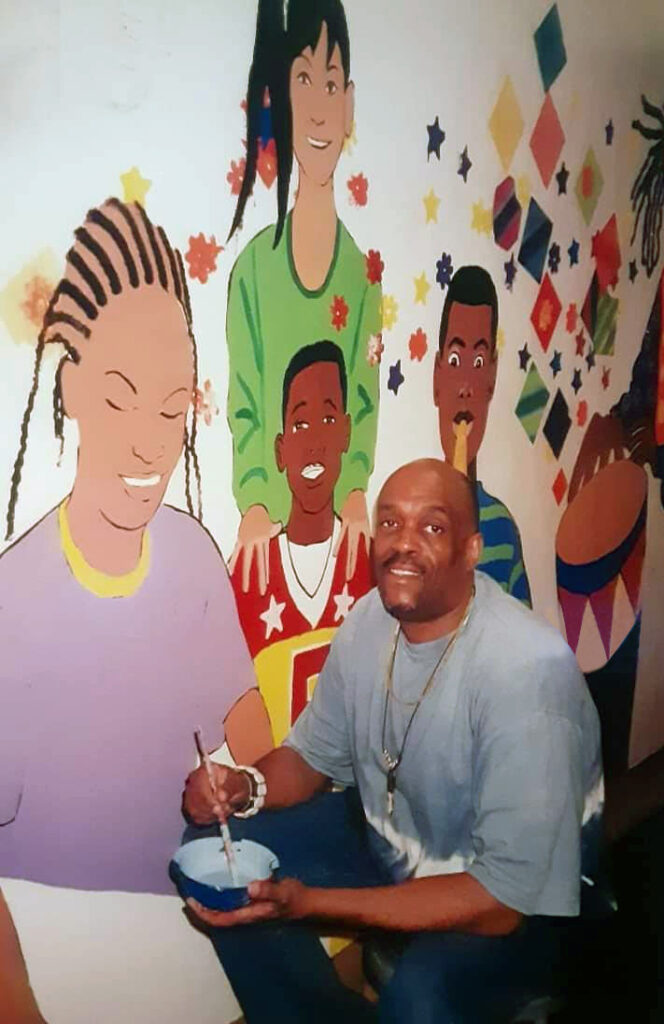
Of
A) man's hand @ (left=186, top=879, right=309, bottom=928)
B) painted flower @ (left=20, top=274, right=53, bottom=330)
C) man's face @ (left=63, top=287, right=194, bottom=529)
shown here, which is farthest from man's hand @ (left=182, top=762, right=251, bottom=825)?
painted flower @ (left=20, top=274, right=53, bottom=330)

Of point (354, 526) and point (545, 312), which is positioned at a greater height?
point (545, 312)

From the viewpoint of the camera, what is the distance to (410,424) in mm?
1623

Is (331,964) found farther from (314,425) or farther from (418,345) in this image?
(418,345)

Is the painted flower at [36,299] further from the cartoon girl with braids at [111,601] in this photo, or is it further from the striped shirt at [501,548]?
the striped shirt at [501,548]

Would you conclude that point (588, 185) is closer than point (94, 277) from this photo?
No

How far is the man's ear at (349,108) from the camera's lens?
139 cm

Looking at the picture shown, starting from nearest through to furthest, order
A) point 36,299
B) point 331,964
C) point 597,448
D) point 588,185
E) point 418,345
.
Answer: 1. point 36,299
2. point 331,964
3. point 418,345
4. point 588,185
5. point 597,448

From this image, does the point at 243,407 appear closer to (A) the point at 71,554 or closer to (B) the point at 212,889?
(A) the point at 71,554

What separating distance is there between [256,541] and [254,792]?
354mm

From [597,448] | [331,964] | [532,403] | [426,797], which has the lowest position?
[331,964]

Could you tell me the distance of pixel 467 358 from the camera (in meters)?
1.72

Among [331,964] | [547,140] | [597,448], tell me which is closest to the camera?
[331,964]

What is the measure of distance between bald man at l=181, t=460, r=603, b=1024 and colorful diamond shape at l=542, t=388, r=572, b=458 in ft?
2.10

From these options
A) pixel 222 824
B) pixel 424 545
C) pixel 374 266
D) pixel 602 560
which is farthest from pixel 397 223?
pixel 602 560
